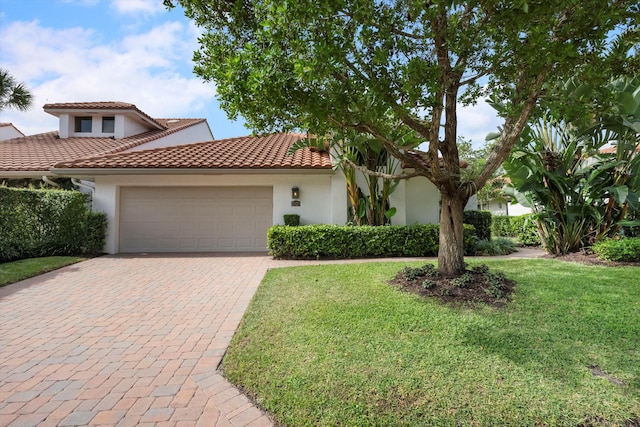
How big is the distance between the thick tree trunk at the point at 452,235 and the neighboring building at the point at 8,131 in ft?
85.5

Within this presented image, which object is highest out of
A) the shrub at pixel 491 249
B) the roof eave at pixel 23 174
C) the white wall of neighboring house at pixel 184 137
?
the white wall of neighboring house at pixel 184 137

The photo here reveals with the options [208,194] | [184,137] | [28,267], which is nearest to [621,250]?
[208,194]

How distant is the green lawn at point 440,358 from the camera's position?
2.46 metres

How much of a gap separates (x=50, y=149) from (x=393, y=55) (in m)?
16.6

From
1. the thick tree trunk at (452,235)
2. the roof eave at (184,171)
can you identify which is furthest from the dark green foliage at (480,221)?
the thick tree trunk at (452,235)

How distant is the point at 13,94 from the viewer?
1482cm

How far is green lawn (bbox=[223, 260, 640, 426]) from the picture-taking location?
246 centimetres

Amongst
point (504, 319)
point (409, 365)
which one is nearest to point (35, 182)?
point (409, 365)

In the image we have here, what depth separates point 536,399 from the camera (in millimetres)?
2568

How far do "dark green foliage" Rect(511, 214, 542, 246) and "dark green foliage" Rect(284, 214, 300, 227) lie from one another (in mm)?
8528

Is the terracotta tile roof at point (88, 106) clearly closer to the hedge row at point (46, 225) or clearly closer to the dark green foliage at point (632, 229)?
the hedge row at point (46, 225)

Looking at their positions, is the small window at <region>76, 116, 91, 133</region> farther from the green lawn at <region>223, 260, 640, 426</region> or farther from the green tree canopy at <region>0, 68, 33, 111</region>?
the green lawn at <region>223, 260, 640, 426</region>

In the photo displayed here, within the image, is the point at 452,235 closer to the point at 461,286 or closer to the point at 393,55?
the point at 461,286

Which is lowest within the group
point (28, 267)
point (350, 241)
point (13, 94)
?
point (28, 267)
